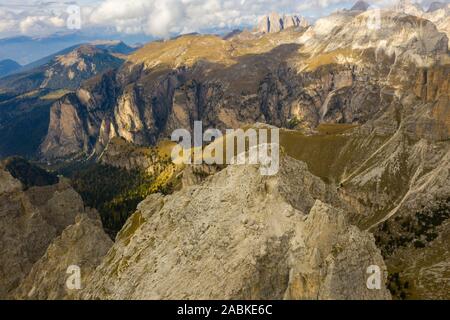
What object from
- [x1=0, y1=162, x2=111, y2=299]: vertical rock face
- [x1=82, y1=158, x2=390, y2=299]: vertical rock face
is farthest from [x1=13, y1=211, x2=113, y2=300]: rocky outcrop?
[x1=82, y1=158, x2=390, y2=299]: vertical rock face

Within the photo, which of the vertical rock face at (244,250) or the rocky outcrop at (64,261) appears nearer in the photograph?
the vertical rock face at (244,250)

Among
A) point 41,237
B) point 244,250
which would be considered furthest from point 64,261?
point 244,250

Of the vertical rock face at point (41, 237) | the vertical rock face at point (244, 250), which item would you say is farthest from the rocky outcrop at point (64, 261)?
the vertical rock face at point (244, 250)

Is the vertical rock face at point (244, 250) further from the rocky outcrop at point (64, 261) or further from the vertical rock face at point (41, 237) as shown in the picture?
the vertical rock face at point (41, 237)

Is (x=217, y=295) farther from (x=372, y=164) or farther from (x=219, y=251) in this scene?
(x=372, y=164)

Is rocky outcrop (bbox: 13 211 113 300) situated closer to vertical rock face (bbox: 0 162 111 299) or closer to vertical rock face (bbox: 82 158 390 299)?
vertical rock face (bbox: 0 162 111 299)
